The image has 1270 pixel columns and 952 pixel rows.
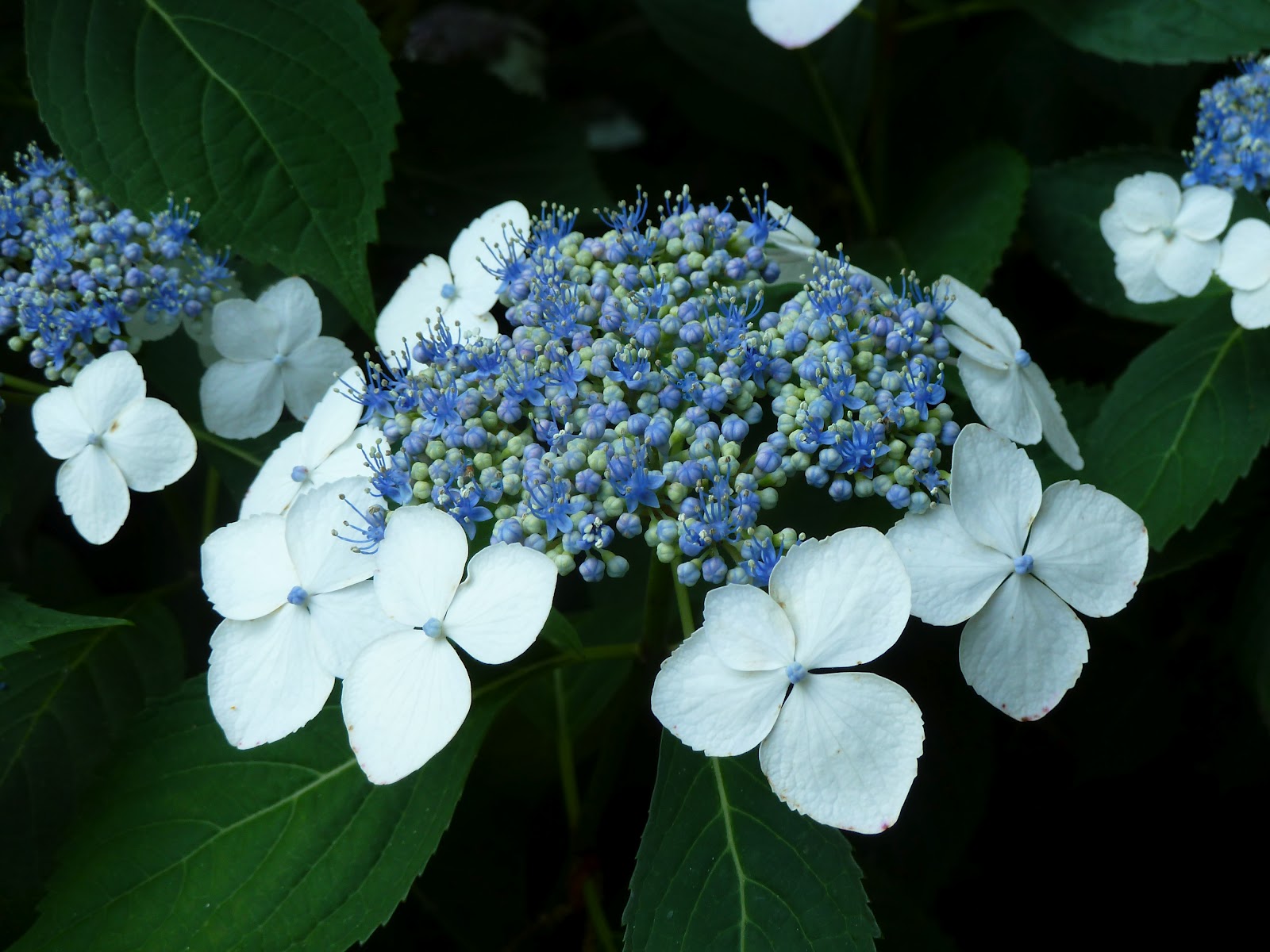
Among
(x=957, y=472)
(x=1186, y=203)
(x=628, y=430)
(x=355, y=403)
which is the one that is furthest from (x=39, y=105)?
(x=1186, y=203)

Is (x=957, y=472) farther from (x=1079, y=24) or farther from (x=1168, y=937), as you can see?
(x=1168, y=937)

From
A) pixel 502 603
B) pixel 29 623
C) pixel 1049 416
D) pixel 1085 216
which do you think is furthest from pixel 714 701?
pixel 1085 216

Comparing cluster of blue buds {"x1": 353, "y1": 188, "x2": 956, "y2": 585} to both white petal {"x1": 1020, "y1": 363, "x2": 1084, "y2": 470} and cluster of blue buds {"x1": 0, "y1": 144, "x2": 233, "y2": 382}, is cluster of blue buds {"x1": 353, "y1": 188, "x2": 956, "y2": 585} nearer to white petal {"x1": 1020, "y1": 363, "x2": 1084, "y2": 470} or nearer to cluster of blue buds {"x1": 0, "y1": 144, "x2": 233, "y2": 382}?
white petal {"x1": 1020, "y1": 363, "x2": 1084, "y2": 470}

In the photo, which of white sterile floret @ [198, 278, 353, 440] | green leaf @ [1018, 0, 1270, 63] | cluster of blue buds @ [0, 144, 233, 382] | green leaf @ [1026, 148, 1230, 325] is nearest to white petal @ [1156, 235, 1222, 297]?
green leaf @ [1026, 148, 1230, 325]

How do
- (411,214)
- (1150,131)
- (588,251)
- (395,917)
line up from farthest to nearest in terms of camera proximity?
(1150,131) < (411,214) < (395,917) < (588,251)

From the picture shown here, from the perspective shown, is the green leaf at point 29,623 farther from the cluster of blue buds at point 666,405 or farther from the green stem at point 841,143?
the green stem at point 841,143

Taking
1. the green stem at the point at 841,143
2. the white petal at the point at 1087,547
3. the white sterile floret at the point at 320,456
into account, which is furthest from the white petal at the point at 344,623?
the green stem at the point at 841,143
